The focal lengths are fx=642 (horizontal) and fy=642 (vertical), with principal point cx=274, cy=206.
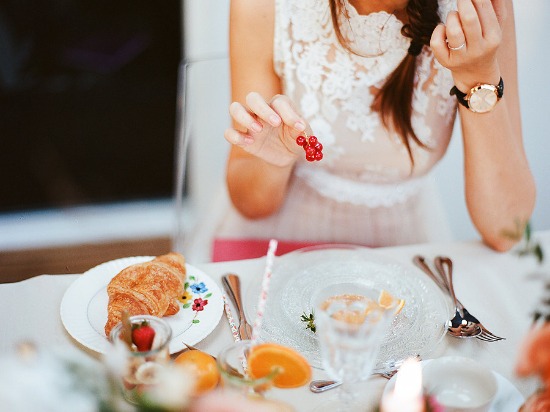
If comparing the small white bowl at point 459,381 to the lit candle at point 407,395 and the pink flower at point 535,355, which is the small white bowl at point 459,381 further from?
the pink flower at point 535,355

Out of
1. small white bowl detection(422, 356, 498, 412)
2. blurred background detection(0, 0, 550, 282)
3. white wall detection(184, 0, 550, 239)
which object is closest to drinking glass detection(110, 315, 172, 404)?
small white bowl detection(422, 356, 498, 412)

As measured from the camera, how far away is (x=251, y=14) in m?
1.58

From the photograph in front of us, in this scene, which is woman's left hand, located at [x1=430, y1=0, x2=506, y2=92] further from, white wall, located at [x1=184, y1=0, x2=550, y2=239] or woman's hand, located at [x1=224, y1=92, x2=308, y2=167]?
white wall, located at [x1=184, y1=0, x2=550, y2=239]

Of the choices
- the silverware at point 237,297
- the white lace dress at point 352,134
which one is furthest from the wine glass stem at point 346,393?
the white lace dress at point 352,134

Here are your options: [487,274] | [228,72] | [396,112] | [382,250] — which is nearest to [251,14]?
[228,72]

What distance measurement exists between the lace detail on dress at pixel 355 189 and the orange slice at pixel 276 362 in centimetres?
95

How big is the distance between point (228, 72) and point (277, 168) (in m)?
0.42

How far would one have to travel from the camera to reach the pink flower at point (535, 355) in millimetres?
594

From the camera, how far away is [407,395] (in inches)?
27.1

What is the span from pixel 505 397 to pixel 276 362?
1.17 feet

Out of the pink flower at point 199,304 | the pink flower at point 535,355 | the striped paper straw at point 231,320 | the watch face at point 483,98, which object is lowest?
the striped paper straw at point 231,320

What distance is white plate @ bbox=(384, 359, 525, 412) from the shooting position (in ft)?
2.99

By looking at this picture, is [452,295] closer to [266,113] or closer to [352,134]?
[266,113]

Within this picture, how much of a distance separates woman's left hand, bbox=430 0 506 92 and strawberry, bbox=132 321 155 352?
76 cm
